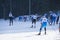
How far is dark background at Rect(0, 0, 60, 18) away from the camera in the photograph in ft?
64.0

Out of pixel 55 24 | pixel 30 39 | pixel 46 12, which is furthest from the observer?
pixel 46 12

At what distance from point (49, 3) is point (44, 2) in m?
0.42

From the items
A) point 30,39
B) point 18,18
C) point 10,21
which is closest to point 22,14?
point 18,18

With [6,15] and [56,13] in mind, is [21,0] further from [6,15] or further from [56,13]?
[56,13]

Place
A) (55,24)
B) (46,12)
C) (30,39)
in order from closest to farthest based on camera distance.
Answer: (30,39)
(55,24)
(46,12)

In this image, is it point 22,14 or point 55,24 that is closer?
point 55,24

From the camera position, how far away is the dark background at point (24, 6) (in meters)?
19.5

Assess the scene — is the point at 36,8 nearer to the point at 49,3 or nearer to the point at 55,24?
the point at 49,3

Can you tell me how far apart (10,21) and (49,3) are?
12.1 ft

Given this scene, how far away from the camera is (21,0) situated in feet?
66.3

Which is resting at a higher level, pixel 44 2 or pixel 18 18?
pixel 44 2

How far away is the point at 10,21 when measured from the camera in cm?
1830

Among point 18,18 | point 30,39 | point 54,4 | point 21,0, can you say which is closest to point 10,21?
point 18,18

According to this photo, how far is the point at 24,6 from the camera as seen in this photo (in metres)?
20.3
